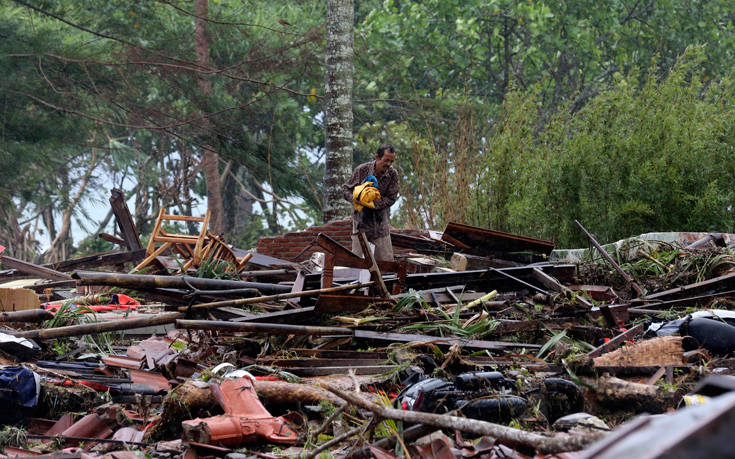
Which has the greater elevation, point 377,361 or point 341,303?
point 341,303

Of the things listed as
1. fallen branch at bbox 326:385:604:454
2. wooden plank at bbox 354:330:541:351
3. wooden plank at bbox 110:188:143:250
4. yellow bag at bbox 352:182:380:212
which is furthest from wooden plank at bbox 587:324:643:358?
wooden plank at bbox 110:188:143:250

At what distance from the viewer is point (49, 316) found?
15.9 ft

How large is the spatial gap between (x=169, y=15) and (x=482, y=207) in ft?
33.7

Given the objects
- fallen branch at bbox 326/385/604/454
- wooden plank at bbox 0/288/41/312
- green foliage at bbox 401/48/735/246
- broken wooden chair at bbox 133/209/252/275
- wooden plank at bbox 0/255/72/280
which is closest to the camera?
fallen branch at bbox 326/385/604/454

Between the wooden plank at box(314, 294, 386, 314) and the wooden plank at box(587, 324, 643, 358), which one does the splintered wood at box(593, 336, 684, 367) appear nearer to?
the wooden plank at box(587, 324, 643, 358)

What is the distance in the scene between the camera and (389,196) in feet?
25.3

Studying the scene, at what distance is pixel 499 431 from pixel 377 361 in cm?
248

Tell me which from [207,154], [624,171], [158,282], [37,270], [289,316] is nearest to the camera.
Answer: [289,316]

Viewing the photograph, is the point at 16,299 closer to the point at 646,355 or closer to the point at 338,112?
the point at 646,355

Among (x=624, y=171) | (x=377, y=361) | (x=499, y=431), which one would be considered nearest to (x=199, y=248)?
(x=377, y=361)

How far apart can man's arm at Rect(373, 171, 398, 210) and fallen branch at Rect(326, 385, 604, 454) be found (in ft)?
16.9

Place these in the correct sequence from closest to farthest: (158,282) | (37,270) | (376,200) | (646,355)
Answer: (646,355) < (158,282) < (376,200) < (37,270)

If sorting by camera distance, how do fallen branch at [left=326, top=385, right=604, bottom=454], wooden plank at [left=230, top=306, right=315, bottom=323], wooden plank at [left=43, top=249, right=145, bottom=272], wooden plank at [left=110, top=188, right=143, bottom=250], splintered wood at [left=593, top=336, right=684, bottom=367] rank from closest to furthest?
1. fallen branch at [left=326, top=385, right=604, bottom=454]
2. splintered wood at [left=593, top=336, right=684, bottom=367]
3. wooden plank at [left=230, top=306, right=315, bottom=323]
4. wooden plank at [left=43, top=249, right=145, bottom=272]
5. wooden plank at [left=110, top=188, right=143, bottom=250]

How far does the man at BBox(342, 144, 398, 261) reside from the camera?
7469 millimetres
